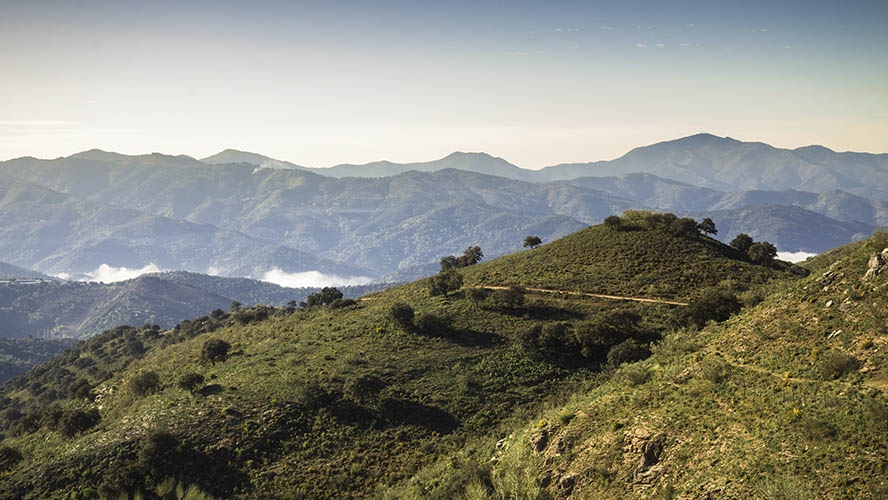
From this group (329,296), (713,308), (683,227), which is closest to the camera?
(713,308)

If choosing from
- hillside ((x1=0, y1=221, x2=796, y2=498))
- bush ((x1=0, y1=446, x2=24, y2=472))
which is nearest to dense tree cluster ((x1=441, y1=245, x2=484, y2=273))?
hillside ((x1=0, y1=221, x2=796, y2=498))

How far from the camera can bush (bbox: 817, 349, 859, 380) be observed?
24.3 m

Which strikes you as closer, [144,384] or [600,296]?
[144,384]

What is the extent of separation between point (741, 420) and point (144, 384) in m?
72.2

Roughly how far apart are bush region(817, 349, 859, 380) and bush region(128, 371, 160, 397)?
243ft

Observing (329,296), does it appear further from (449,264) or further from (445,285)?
(445,285)

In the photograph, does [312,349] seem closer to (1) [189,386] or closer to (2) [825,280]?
(1) [189,386]

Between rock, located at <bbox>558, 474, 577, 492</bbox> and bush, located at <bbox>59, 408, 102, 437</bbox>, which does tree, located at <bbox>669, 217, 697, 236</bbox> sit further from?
bush, located at <bbox>59, 408, 102, 437</bbox>

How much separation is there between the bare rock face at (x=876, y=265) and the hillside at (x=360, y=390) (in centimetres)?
2281

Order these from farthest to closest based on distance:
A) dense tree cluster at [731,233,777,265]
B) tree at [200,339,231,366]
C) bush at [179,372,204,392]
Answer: dense tree cluster at [731,233,777,265], tree at [200,339,231,366], bush at [179,372,204,392]

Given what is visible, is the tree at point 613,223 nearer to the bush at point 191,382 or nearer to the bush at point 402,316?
the bush at point 402,316

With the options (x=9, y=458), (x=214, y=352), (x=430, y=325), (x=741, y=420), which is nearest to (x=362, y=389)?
(x=430, y=325)

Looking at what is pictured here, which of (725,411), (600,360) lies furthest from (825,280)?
(600,360)

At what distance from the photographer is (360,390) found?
51281 millimetres
